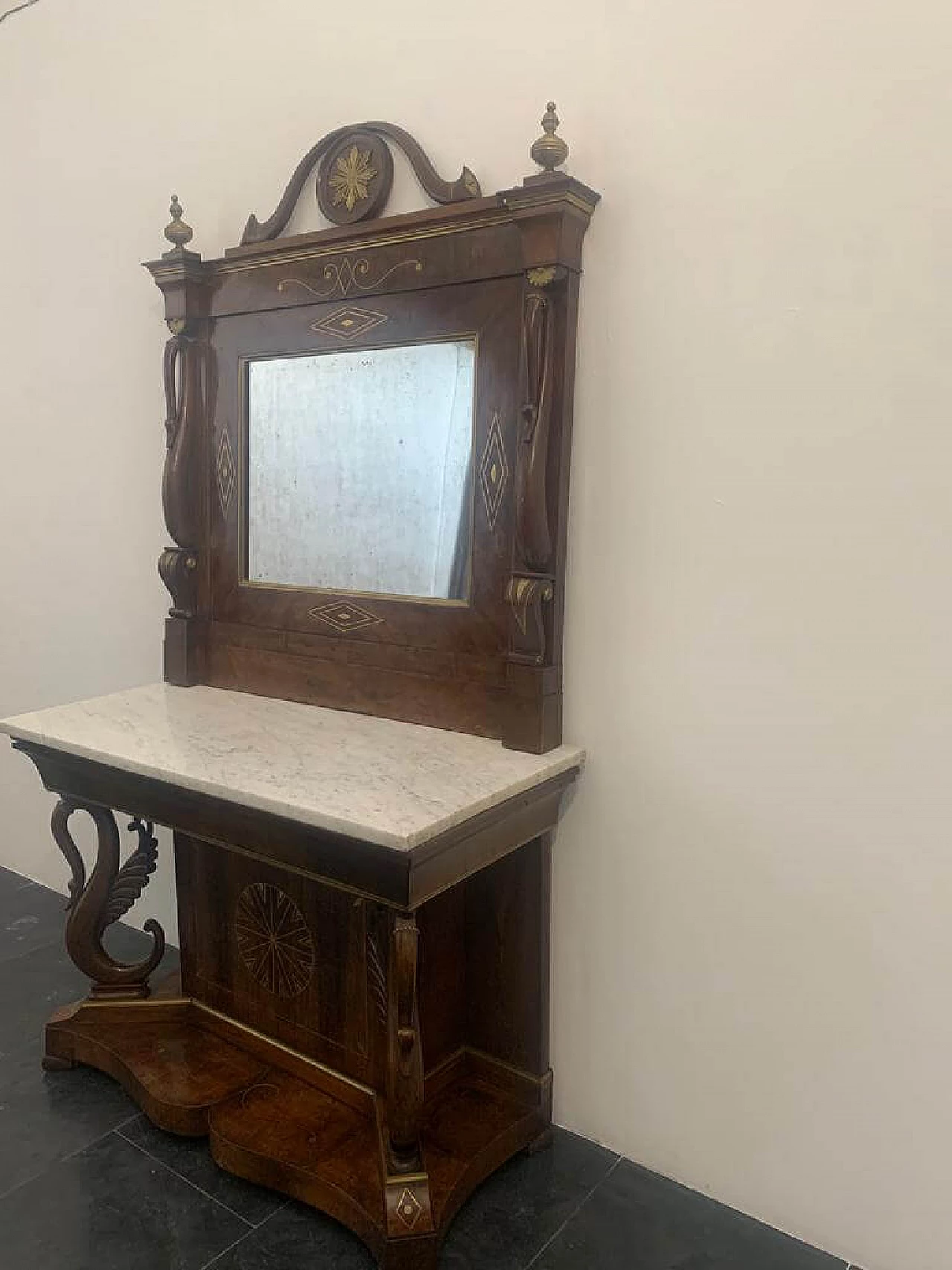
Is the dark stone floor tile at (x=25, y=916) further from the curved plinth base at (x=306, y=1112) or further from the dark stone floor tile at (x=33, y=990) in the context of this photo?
the curved plinth base at (x=306, y=1112)

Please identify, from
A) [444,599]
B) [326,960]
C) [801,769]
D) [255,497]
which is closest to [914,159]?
[801,769]

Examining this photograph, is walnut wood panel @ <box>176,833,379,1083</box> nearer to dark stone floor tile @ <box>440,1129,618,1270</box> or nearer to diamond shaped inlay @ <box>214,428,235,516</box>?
dark stone floor tile @ <box>440,1129,618,1270</box>

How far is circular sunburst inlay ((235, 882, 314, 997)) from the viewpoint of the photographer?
2.08 meters

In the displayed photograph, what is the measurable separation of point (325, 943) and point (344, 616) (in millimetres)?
735

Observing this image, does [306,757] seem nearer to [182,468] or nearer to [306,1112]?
[306,1112]

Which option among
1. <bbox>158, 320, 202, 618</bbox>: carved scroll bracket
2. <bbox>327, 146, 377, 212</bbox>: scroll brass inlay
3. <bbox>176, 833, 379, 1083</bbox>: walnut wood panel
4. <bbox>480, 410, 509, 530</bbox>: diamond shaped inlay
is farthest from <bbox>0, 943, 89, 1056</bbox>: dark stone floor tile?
<bbox>327, 146, 377, 212</bbox>: scroll brass inlay

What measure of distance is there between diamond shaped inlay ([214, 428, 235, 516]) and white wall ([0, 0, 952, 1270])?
72 centimetres

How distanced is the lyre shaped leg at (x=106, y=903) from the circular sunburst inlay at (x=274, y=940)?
0.28 meters

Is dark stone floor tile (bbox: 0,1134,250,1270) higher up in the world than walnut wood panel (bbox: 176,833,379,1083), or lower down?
lower down

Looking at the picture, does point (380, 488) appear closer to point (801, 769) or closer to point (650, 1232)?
point (801, 769)

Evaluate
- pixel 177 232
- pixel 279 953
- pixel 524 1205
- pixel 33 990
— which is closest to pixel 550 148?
pixel 177 232

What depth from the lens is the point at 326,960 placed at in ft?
6.69

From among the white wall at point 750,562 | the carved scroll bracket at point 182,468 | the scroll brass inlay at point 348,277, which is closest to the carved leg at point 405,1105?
the white wall at point 750,562

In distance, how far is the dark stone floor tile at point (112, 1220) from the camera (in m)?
1.68
